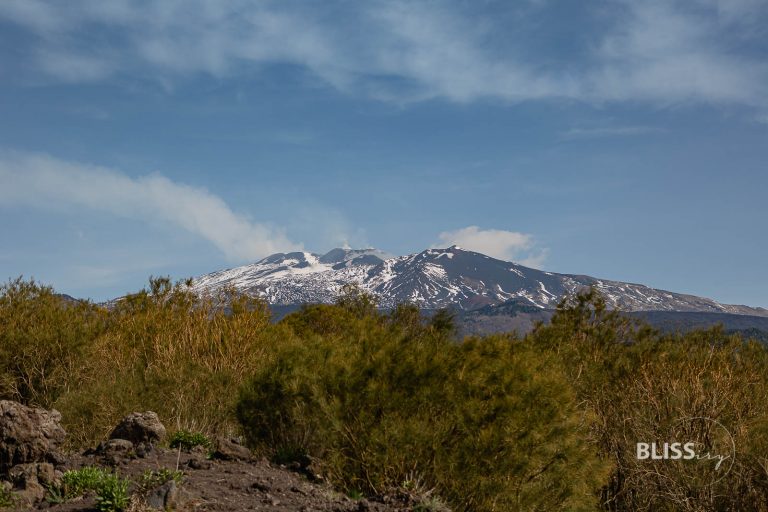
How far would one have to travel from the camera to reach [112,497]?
6492mm

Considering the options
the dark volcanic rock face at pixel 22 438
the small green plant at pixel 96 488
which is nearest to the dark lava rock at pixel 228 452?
the small green plant at pixel 96 488

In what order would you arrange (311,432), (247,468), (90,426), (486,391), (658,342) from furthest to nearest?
(658,342) < (90,426) < (311,432) < (486,391) < (247,468)

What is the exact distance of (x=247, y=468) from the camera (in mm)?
8508

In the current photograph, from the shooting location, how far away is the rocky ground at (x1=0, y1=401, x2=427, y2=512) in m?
6.88

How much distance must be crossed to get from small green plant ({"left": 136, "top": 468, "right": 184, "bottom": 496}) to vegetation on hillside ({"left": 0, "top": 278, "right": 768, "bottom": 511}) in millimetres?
2140

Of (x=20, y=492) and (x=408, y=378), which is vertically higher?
(x=408, y=378)

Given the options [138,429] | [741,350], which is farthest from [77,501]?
[741,350]

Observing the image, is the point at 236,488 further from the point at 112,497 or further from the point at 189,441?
the point at 189,441

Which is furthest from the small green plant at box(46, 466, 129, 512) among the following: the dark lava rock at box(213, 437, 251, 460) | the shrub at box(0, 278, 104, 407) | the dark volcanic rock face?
the shrub at box(0, 278, 104, 407)

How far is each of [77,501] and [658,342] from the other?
1475 centimetres

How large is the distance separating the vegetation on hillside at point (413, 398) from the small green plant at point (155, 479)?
2140 mm

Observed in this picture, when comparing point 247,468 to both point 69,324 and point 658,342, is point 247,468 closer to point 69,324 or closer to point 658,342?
point 69,324

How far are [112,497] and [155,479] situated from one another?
0.78 meters

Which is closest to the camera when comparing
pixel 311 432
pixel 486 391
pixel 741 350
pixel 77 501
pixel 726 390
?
pixel 77 501
